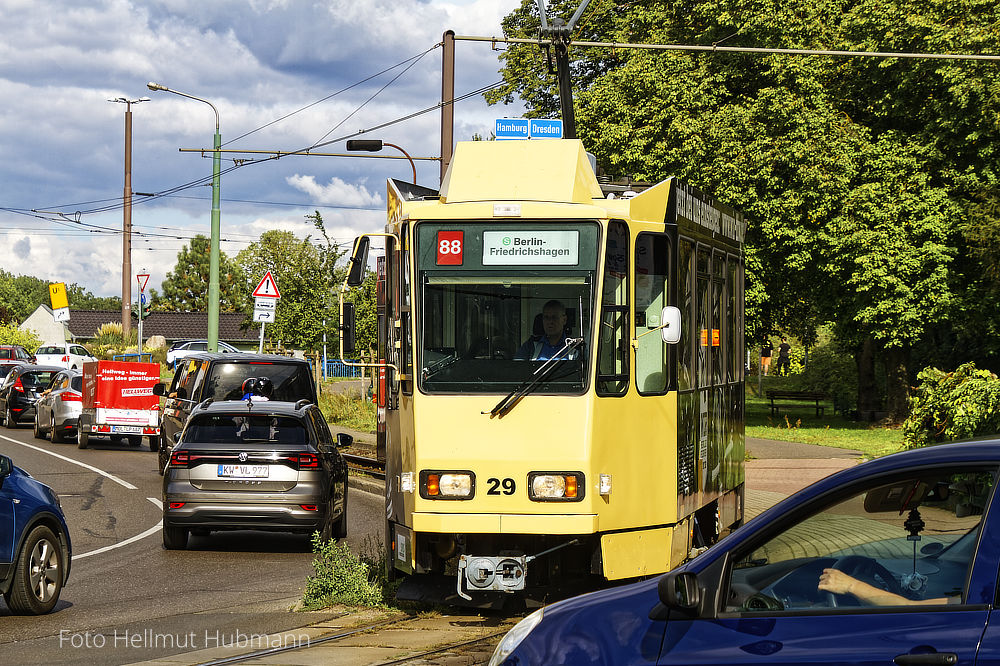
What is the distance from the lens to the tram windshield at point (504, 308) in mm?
9039

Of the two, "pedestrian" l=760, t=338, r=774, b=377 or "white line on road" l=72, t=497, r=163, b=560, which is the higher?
"pedestrian" l=760, t=338, r=774, b=377

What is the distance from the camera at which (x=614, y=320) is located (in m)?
9.17

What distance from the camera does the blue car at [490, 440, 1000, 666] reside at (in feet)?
12.1

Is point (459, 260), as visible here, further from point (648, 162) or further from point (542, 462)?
point (648, 162)

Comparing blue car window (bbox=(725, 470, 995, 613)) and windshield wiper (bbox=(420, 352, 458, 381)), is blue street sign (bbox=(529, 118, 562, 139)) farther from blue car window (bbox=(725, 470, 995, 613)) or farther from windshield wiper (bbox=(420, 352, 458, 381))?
blue car window (bbox=(725, 470, 995, 613))

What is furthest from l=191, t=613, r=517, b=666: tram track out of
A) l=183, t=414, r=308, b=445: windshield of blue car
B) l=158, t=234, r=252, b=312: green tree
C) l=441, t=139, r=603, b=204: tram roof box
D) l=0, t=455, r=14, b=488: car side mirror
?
l=158, t=234, r=252, b=312: green tree

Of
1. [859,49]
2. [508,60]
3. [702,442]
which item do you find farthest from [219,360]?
[508,60]

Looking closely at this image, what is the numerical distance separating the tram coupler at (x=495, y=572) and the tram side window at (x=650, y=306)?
1.51m

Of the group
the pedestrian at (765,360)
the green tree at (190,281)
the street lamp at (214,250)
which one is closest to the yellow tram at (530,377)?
the street lamp at (214,250)

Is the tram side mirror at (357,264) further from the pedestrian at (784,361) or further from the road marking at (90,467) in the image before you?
the pedestrian at (784,361)

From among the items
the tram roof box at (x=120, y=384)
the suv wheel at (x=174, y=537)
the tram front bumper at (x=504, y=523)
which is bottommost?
the suv wheel at (x=174, y=537)

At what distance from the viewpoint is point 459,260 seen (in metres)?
9.23

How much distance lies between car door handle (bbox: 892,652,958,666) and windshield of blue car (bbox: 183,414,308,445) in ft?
33.8

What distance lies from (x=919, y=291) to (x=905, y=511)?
2682 centimetres
